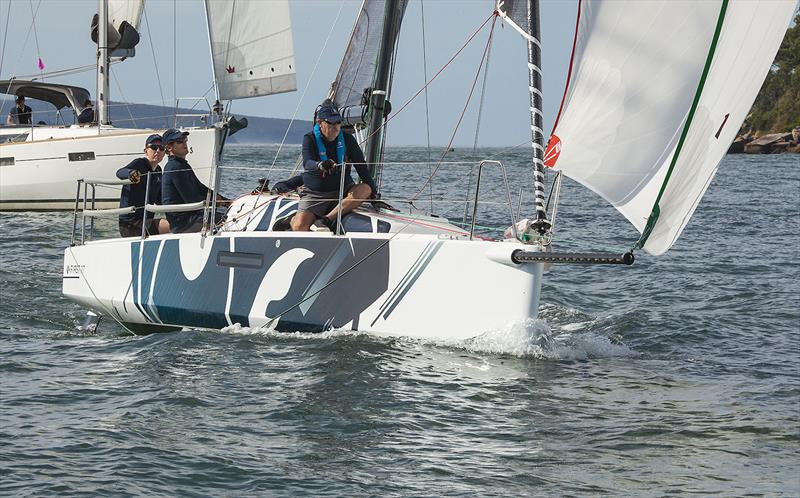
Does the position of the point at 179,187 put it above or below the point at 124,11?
below

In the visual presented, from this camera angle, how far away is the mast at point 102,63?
21734 millimetres

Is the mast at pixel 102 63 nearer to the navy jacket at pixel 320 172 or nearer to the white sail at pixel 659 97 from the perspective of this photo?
the navy jacket at pixel 320 172

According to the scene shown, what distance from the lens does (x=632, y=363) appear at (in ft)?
29.2

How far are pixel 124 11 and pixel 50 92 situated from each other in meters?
3.82

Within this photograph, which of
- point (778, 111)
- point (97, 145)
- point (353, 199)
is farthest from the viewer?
point (778, 111)

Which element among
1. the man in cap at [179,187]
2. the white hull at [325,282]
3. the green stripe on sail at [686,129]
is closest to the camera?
the green stripe on sail at [686,129]

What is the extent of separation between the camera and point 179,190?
33.6ft

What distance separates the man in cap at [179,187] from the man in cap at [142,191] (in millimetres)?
295

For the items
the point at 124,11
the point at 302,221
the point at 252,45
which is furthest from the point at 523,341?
the point at 124,11

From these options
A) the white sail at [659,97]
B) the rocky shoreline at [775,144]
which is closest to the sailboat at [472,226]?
the white sail at [659,97]

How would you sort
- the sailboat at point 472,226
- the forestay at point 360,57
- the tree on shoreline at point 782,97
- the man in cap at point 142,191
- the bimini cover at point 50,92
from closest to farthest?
the sailboat at point 472,226
the man in cap at point 142,191
the forestay at point 360,57
the bimini cover at point 50,92
the tree on shoreline at point 782,97

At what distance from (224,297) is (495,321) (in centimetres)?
255

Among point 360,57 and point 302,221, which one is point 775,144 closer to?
point 360,57

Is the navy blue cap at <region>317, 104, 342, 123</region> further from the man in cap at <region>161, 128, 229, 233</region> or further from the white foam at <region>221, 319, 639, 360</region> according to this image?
the white foam at <region>221, 319, 639, 360</region>
